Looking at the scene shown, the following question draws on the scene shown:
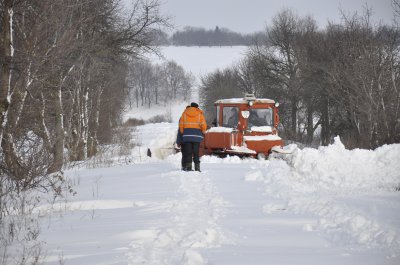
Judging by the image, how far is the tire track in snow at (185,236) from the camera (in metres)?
4.39

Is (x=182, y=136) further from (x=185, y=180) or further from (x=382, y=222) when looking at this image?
(x=382, y=222)

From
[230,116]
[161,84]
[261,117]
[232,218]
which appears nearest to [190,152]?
[230,116]

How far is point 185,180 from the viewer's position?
9.29 metres

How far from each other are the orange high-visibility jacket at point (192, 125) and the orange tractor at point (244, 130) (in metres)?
3.34

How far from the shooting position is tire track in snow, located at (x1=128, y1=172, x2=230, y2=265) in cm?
439

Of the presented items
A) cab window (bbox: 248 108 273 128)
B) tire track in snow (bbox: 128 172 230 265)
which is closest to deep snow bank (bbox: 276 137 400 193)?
tire track in snow (bbox: 128 172 230 265)

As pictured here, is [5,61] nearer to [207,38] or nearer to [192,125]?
[192,125]

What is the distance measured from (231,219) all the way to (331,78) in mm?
23645

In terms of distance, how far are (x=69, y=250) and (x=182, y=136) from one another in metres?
6.32

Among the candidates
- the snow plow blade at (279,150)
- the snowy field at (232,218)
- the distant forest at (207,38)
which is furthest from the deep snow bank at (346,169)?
the distant forest at (207,38)

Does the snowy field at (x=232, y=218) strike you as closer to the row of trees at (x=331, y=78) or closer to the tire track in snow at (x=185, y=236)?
the tire track in snow at (x=185, y=236)

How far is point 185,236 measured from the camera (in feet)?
16.7

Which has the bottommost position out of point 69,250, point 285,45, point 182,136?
point 69,250

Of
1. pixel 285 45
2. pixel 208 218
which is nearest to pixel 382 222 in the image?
pixel 208 218
